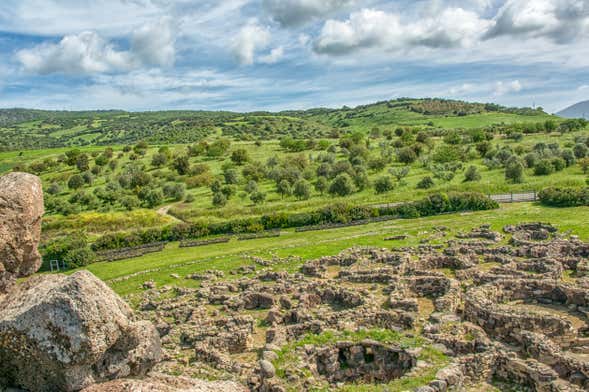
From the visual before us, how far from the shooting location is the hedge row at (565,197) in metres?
56.5

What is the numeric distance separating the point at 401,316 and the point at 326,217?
37016 millimetres

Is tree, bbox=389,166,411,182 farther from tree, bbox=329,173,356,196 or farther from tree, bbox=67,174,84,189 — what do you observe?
tree, bbox=67,174,84,189

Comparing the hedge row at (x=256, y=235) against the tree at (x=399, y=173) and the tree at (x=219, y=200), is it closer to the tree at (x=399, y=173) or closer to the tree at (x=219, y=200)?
the tree at (x=219, y=200)

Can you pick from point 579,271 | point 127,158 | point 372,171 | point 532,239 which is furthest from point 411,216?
point 127,158

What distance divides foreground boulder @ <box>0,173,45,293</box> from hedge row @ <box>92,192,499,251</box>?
46.8 m

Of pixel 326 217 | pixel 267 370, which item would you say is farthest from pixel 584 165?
pixel 267 370

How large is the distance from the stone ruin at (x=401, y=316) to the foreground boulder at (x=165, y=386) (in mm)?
7619

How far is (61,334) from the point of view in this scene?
33.7ft

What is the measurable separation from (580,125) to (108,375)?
534 feet

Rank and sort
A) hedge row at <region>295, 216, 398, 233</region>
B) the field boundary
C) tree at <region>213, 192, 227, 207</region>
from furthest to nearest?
1. tree at <region>213, 192, 227, 207</region>
2. the field boundary
3. hedge row at <region>295, 216, 398, 233</region>

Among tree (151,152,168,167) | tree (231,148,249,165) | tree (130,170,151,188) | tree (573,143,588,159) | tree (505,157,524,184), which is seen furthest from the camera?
tree (151,152,168,167)

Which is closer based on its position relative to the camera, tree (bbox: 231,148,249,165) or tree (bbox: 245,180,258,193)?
tree (bbox: 245,180,258,193)

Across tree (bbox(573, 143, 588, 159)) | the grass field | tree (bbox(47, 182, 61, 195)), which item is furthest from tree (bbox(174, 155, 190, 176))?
tree (bbox(573, 143, 588, 159))

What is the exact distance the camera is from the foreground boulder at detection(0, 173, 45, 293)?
529 inches
